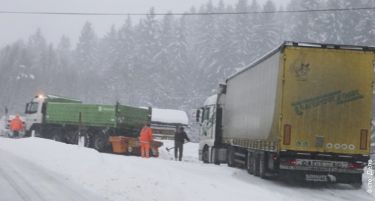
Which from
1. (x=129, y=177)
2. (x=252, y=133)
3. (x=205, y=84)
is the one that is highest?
(x=205, y=84)

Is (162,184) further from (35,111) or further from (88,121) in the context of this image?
(35,111)

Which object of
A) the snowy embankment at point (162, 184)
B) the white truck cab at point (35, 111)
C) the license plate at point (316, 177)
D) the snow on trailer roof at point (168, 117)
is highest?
the snow on trailer roof at point (168, 117)

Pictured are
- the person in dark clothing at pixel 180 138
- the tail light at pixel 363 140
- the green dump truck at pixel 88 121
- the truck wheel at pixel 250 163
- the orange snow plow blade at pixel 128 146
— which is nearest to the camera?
the tail light at pixel 363 140

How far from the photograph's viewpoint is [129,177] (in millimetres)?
14742

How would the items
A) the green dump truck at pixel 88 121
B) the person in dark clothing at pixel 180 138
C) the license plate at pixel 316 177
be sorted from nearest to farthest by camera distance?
the license plate at pixel 316 177 < the person in dark clothing at pixel 180 138 < the green dump truck at pixel 88 121

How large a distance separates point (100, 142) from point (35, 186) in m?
17.8

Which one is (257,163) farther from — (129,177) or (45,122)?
(45,122)

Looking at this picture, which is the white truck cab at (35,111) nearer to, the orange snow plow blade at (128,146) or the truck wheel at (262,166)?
the orange snow plow blade at (128,146)

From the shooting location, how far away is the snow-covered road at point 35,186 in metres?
12.3

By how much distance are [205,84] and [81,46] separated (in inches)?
1583

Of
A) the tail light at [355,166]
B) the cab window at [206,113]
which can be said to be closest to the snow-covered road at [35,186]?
the tail light at [355,166]

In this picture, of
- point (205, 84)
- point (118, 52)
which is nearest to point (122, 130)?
point (205, 84)

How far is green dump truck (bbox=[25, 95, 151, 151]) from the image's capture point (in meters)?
31.6

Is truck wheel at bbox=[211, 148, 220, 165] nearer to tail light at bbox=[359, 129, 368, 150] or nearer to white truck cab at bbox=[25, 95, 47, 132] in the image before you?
tail light at bbox=[359, 129, 368, 150]
